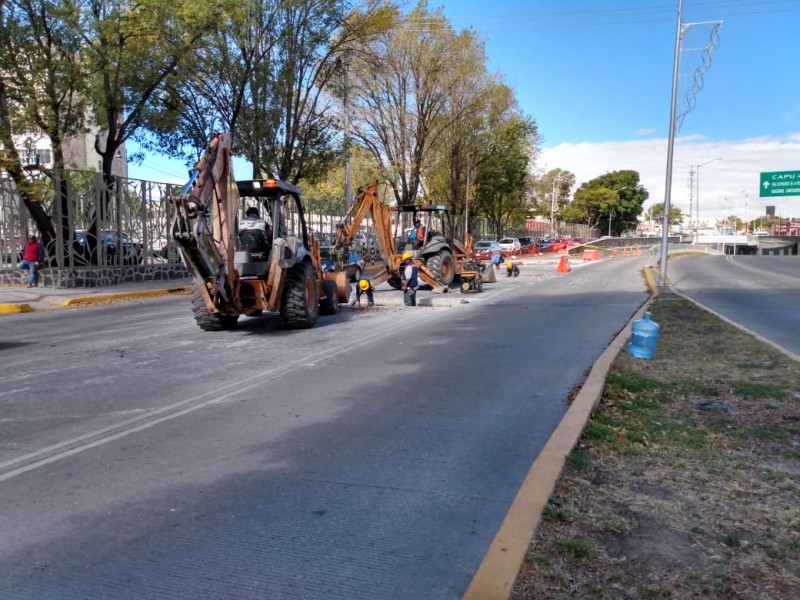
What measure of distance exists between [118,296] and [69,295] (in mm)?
1214

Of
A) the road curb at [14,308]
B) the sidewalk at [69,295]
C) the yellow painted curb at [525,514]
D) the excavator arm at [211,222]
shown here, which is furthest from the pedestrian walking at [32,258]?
the yellow painted curb at [525,514]

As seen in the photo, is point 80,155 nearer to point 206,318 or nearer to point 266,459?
point 206,318

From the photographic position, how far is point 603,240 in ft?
242

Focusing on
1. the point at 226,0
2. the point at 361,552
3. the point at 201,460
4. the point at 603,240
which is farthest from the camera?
the point at 603,240

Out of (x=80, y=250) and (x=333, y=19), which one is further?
(x=333, y=19)

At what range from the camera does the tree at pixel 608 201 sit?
99.2m

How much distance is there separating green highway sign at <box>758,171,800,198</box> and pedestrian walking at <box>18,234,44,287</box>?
4746cm

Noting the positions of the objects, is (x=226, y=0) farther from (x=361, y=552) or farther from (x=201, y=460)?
(x=361, y=552)

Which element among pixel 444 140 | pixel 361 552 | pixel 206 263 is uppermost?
pixel 444 140

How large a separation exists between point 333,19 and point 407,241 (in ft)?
31.2

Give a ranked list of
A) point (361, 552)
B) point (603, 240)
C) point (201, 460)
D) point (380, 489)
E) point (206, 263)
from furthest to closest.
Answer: point (603, 240)
point (206, 263)
point (201, 460)
point (380, 489)
point (361, 552)

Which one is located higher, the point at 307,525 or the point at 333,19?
the point at 333,19

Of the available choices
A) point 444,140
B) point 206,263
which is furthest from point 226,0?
point 444,140

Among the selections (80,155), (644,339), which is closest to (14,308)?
(644,339)
